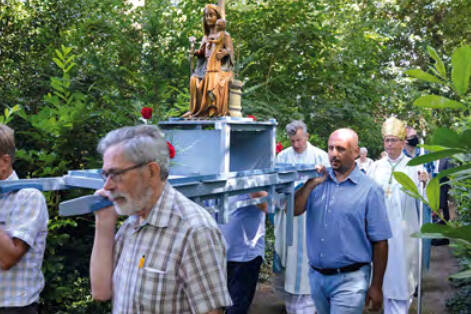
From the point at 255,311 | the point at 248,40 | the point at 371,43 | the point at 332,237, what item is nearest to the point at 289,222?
the point at 332,237

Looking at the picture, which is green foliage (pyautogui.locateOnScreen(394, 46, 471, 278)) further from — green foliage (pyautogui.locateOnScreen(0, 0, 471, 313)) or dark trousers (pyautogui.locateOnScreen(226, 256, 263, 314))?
dark trousers (pyautogui.locateOnScreen(226, 256, 263, 314))

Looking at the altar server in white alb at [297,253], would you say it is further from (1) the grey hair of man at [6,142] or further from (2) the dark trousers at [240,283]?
(1) the grey hair of man at [6,142]

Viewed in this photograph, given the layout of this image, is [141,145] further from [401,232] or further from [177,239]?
[401,232]

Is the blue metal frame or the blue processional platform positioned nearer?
the blue metal frame

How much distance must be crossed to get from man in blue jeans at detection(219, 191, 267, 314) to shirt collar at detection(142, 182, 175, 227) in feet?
6.88

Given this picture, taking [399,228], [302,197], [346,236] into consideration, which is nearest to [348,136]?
[302,197]

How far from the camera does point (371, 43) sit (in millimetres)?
9258

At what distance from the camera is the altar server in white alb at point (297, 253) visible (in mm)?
5121

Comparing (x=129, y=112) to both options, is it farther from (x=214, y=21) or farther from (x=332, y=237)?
(x=332, y=237)

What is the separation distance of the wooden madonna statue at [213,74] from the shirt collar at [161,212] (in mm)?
1691

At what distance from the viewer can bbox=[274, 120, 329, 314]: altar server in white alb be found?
5.12 metres

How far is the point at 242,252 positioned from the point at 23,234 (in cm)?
196

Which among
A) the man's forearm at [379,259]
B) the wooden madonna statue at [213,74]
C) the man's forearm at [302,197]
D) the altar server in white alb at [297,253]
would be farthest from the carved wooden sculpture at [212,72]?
the altar server in white alb at [297,253]

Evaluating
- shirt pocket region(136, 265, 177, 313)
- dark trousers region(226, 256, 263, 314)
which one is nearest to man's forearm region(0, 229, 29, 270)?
shirt pocket region(136, 265, 177, 313)
